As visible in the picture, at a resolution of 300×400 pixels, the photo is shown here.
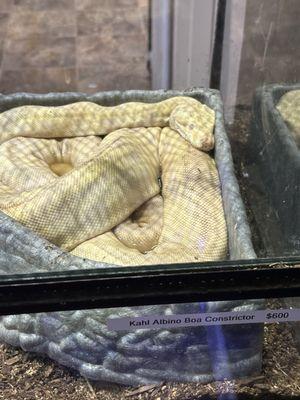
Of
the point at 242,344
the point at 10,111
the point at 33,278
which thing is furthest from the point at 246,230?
the point at 10,111

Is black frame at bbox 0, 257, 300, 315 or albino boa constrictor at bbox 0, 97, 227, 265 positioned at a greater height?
black frame at bbox 0, 257, 300, 315

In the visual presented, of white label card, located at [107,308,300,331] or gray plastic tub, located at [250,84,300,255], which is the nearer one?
white label card, located at [107,308,300,331]

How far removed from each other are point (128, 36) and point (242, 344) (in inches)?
85.4

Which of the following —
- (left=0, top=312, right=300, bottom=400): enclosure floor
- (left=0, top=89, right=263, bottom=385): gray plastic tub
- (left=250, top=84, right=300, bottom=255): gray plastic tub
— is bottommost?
(left=0, top=312, right=300, bottom=400): enclosure floor

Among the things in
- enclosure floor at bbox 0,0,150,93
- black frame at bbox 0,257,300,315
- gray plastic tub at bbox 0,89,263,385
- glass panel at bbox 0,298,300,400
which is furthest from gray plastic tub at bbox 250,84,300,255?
enclosure floor at bbox 0,0,150,93

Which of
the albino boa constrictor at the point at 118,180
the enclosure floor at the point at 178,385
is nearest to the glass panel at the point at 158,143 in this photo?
the albino boa constrictor at the point at 118,180

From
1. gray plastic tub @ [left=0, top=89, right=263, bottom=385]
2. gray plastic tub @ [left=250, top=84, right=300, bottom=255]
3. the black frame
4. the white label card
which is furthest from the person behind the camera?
gray plastic tub @ [left=250, top=84, right=300, bottom=255]

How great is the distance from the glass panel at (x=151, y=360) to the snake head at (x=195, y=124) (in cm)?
84

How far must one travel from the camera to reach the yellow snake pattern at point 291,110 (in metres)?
1.91

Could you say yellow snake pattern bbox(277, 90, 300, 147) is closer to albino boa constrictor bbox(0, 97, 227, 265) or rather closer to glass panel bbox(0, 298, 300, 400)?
albino boa constrictor bbox(0, 97, 227, 265)

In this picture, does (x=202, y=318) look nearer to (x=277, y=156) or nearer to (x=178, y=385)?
(x=178, y=385)

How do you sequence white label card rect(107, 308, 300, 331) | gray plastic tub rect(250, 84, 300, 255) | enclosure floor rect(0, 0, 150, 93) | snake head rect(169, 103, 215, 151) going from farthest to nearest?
enclosure floor rect(0, 0, 150, 93) < snake head rect(169, 103, 215, 151) < gray plastic tub rect(250, 84, 300, 255) < white label card rect(107, 308, 300, 331)

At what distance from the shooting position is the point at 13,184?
6.88 feet

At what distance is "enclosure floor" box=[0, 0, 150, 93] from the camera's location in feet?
9.84
